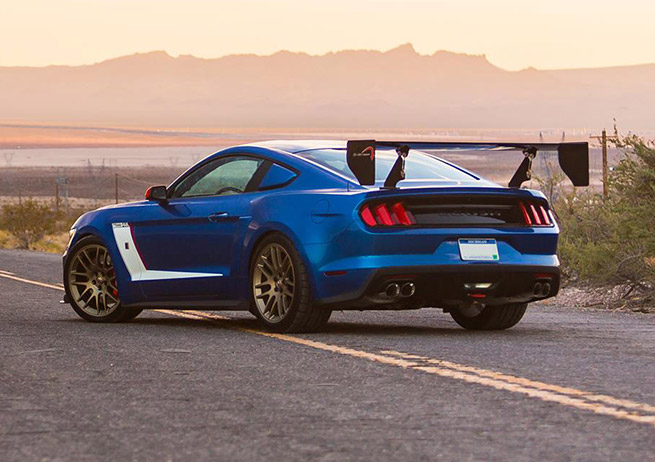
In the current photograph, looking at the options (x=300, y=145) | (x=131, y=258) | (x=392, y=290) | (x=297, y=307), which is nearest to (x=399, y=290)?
(x=392, y=290)

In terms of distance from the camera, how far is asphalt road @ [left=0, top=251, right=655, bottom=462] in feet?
19.4

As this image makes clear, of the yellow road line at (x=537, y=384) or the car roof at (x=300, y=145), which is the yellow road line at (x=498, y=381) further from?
the car roof at (x=300, y=145)

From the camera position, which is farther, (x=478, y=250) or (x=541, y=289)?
(x=541, y=289)

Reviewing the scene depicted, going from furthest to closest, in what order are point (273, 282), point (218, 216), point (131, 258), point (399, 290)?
point (131, 258)
point (218, 216)
point (273, 282)
point (399, 290)

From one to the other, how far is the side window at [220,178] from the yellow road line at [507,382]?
1.55m

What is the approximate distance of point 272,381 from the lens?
7.94 metres

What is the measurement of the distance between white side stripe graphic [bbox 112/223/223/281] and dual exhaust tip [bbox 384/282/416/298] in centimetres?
231

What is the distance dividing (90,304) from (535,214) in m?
Answer: 4.12

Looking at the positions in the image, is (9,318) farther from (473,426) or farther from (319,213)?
(473,426)

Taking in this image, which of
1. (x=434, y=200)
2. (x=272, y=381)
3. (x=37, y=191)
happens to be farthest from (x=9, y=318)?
(x=37, y=191)

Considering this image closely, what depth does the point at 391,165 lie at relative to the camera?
11031 millimetres

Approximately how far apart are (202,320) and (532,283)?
3.34m

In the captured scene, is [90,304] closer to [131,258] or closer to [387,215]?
[131,258]

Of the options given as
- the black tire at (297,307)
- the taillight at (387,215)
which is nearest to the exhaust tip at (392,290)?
the taillight at (387,215)
